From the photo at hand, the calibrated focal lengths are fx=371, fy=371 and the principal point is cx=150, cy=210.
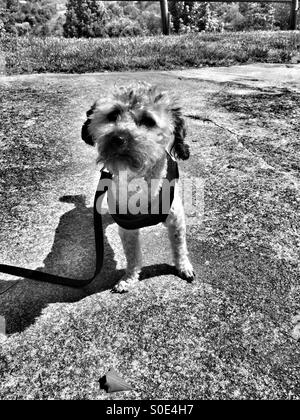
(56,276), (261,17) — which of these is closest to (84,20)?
(261,17)

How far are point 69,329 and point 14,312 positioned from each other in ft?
1.76

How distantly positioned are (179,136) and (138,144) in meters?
0.57

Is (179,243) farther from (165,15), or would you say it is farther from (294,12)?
(294,12)

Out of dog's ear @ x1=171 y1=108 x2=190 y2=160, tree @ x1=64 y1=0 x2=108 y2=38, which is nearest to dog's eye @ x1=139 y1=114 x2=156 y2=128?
dog's ear @ x1=171 y1=108 x2=190 y2=160

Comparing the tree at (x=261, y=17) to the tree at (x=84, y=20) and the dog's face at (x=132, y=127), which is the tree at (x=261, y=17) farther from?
the dog's face at (x=132, y=127)

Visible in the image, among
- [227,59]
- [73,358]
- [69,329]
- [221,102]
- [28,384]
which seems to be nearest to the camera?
[28,384]

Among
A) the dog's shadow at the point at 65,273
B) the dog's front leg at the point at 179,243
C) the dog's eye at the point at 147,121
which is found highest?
the dog's eye at the point at 147,121

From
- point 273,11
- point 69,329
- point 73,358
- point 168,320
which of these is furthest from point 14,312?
point 273,11

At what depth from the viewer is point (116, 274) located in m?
3.52

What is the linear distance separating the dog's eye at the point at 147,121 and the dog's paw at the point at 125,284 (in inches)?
53.2

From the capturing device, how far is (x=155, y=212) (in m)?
3.09

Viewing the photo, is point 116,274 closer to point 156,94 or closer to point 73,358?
point 73,358

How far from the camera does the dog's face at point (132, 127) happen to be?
2.76 m
